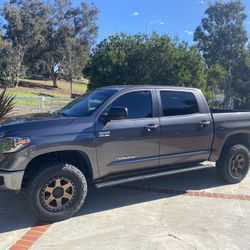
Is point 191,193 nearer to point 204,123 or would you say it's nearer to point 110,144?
point 204,123

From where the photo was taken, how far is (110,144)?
17.9ft

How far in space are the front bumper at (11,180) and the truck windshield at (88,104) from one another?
49.4 inches

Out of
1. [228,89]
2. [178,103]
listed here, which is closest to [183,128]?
[178,103]

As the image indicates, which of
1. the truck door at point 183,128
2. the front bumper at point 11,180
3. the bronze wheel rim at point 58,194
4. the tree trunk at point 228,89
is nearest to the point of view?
the front bumper at point 11,180

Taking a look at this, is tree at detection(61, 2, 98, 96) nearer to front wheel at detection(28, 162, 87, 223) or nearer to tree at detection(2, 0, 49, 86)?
tree at detection(2, 0, 49, 86)

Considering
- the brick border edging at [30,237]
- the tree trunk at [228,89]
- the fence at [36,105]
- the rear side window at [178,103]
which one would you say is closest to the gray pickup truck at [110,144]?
the rear side window at [178,103]

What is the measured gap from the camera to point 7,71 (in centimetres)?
4366

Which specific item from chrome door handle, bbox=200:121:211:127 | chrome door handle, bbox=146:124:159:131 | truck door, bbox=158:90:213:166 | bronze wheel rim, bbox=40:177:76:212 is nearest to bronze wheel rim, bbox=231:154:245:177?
truck door, bbox=158:90:213:166

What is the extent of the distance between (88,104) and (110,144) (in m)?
0.78

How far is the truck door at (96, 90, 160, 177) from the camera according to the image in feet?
17.8

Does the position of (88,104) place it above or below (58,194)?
above

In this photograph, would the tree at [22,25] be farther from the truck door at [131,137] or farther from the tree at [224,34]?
the truck door at [131,137]

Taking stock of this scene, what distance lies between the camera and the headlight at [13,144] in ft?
15.7

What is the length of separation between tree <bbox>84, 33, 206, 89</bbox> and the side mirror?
1086cm
